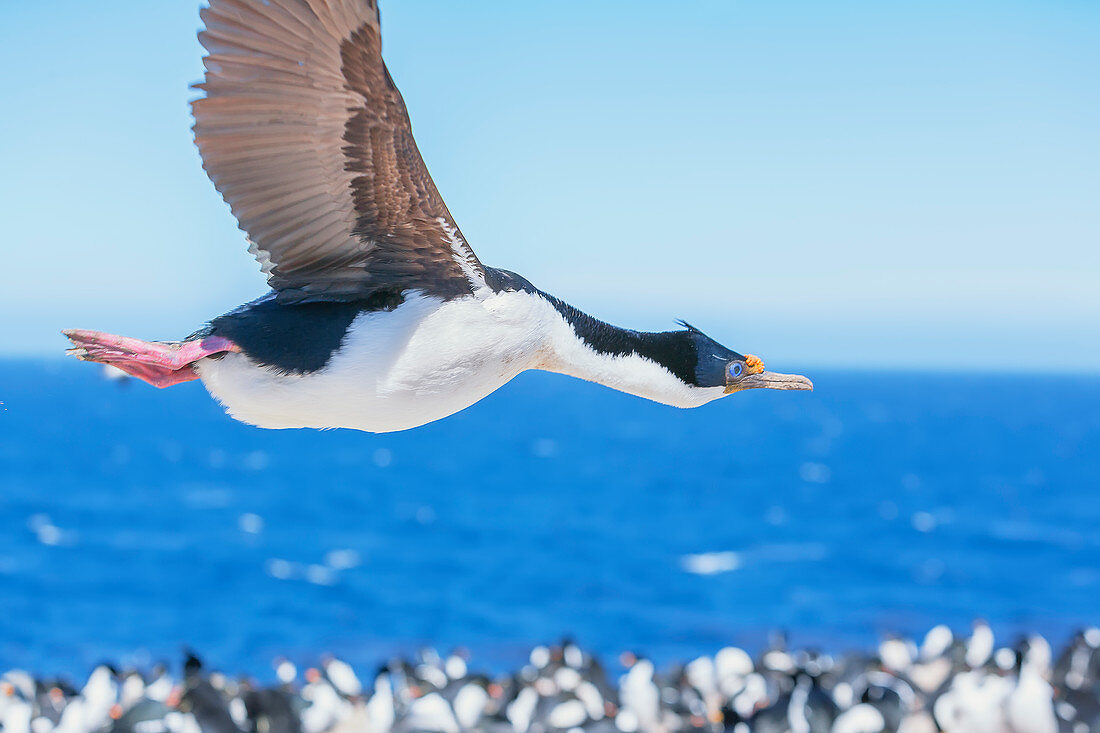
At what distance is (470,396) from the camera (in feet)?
12.0

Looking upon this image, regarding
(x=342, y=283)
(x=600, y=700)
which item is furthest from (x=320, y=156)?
(x=600, y=700)

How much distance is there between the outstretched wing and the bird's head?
97cm

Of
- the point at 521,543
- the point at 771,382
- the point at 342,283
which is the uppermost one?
the point at 342,283

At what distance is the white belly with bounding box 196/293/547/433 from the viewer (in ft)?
11.7

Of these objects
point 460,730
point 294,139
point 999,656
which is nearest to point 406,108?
point 294,139

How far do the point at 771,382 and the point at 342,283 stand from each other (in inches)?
70.7

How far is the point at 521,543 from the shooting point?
44531mm

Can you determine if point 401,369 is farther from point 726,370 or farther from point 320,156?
point 726,370

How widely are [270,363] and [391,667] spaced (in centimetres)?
1236

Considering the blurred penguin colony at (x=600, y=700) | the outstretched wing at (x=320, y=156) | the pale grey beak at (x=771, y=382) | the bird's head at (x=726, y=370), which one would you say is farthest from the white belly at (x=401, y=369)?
the blurred penguin colony at (x=600, y=700)

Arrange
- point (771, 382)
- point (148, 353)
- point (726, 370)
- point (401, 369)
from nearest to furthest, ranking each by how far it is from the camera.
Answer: point (148, 353) < point (401, 369) < point (726, 370) < point (771, 382)

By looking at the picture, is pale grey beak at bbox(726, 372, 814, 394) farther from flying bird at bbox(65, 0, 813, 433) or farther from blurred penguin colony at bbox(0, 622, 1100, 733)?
blurred penguin colony at bbox(0, 622, 1100, 733)

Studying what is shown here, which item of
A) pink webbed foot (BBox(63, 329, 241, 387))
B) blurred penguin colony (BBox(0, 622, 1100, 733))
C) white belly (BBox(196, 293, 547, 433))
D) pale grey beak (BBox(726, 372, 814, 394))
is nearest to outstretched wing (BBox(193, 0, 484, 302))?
white belly (BBox(196, 293, 547, 433))

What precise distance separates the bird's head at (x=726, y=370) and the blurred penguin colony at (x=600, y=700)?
803cm
